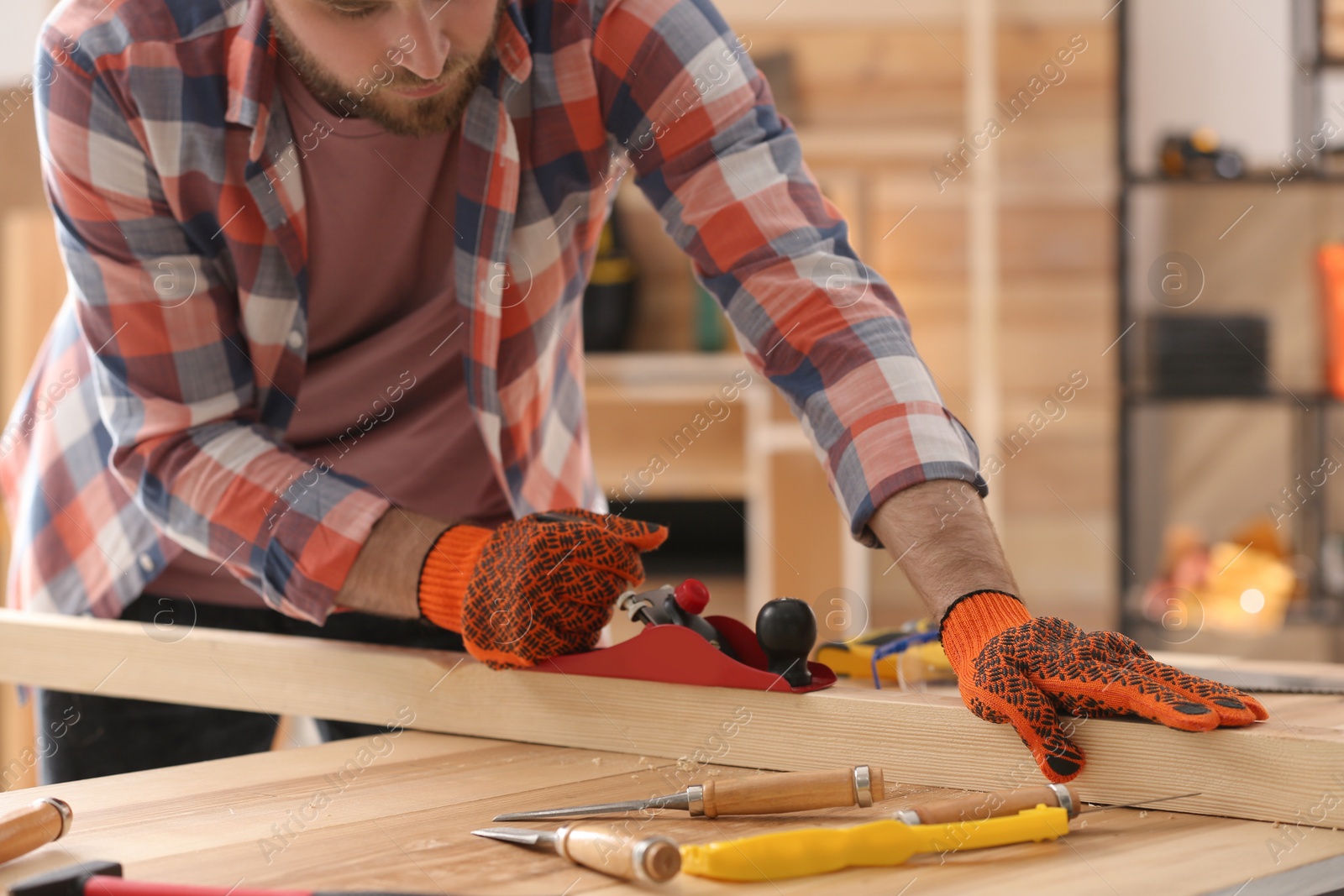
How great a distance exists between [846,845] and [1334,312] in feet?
9.64

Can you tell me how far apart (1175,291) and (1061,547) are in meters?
0.76

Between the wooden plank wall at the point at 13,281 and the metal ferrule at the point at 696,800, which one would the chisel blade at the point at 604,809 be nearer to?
the metal ferrule at the point at 696,800

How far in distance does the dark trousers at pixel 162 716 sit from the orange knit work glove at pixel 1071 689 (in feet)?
2.18

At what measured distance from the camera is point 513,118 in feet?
3.88

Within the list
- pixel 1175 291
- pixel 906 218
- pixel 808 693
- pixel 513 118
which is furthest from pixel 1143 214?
pixel 808 693

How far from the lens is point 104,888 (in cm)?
59

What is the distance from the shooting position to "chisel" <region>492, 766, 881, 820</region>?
0.73 m

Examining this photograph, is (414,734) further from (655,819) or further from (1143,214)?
(1143,214)

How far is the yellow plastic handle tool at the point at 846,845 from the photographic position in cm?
63

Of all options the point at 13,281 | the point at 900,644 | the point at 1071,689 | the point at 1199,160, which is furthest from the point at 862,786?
the point at 1199,160

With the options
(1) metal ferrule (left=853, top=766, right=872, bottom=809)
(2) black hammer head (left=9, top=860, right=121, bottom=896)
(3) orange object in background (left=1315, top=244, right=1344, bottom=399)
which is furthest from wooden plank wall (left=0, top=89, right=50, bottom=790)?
(3) orange object in background (left=1315, top=244, right=1344, bottom=399)

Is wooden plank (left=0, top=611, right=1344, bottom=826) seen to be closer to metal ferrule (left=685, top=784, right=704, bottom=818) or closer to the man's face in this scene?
metal ferrule (left=685, top=784, right=704, bottom=818)

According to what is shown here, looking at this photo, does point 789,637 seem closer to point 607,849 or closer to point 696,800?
point 696,800

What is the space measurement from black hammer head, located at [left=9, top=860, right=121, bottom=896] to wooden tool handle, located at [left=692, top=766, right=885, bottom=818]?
0.33m
